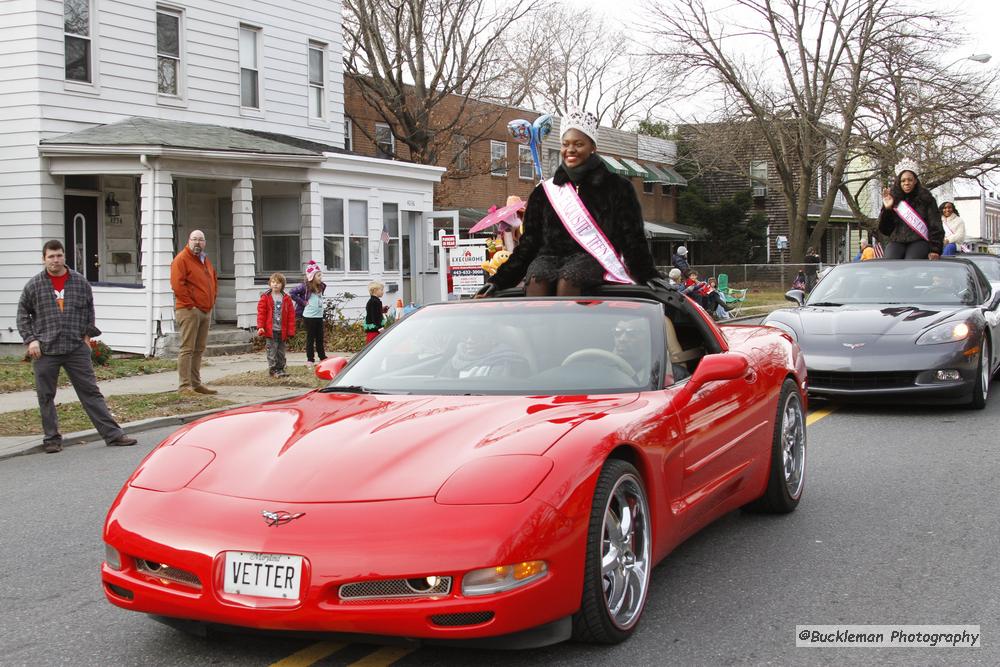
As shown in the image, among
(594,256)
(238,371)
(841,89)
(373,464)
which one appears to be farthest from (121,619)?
(841,89)

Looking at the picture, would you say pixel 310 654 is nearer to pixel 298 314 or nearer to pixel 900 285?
pixel 900 285

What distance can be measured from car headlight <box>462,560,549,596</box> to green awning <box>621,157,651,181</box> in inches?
1759

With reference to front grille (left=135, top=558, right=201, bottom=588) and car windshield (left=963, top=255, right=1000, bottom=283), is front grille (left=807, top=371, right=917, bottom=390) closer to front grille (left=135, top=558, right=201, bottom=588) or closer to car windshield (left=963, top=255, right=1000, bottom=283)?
car windshield (left=963, top=255, right=1000, bottom=283)

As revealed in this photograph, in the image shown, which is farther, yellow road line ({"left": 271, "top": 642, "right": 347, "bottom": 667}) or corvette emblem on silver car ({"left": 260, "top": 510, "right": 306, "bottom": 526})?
yellow road line ({"left": 271, "top": 642, "right": 347, "bottom": 667})

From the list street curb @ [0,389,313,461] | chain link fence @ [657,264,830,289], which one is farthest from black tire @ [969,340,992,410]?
chain link fence @ [657,264,830,289]

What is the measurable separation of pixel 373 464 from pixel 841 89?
38836 mm

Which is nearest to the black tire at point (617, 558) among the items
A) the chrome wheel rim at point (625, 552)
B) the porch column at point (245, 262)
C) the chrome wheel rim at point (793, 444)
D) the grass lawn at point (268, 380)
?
the chrome wheel rim at point (625, 552)

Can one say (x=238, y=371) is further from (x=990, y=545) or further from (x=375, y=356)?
(x=990, y=545)

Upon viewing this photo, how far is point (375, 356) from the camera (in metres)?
5.29

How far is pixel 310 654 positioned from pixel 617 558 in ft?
3.81

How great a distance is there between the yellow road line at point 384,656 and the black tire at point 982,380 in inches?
304

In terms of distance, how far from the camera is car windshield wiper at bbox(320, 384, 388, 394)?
16.2ft

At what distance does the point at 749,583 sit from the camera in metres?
4.85

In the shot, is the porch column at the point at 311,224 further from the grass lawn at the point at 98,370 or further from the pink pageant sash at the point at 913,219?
the pink pageant sash at the point at 913,219
